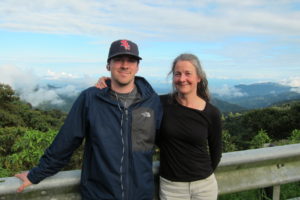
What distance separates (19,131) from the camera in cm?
556

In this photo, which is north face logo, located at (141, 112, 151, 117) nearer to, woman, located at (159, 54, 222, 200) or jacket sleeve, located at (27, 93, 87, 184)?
woman, located at (159, 54, 222, 200)

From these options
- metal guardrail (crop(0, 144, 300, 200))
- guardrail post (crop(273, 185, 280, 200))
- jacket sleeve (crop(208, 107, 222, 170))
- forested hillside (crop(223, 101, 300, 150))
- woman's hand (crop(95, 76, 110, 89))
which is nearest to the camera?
woman's hand (crop(95, 76, 110, 89))

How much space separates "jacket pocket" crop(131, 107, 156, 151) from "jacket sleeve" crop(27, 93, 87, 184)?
39 cm

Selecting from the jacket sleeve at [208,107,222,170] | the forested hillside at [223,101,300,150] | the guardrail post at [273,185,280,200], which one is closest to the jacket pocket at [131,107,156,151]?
the jacket sleeve at [208,107,222,170]

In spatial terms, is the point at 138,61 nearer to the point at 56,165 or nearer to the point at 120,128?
the point at 120,128

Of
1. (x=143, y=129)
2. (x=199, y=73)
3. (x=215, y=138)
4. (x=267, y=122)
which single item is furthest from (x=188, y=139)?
(x=267, y=122)

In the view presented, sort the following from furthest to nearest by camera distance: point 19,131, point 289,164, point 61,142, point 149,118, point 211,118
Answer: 1. point 19,131
2. point 289,164
3. point 211,118
4. point 149,118
5. point 61,142

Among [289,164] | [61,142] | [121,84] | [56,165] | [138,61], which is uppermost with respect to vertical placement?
[138,61]

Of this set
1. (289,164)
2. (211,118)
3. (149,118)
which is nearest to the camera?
(149,118)

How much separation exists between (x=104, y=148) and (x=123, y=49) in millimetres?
762

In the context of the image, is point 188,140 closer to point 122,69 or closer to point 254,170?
point 122,69

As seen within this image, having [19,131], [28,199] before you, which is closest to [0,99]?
[19,131]

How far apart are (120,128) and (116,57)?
556 mm

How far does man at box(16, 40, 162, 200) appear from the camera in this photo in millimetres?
2395
